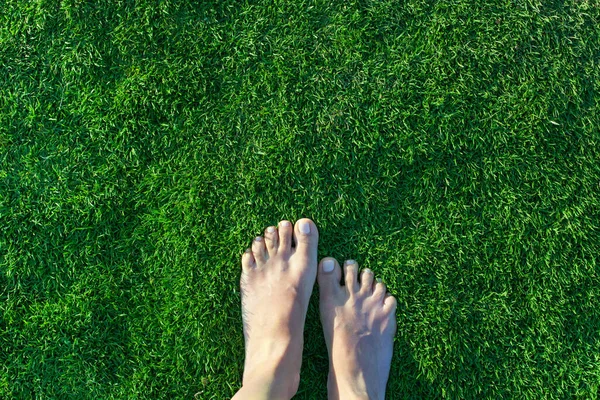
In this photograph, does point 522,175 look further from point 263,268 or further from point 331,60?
point 263,268

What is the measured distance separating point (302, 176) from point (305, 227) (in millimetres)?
250

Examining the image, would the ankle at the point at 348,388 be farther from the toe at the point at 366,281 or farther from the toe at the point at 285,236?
the toe at the point at 285,236

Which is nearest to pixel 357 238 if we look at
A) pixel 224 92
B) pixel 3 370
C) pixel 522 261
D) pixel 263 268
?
pixel 263 268

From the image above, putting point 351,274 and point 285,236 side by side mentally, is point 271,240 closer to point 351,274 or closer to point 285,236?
point 285,236

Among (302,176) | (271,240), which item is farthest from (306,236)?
(302,176)

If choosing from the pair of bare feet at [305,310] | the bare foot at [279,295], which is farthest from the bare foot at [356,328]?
the bare foot at [279,295]

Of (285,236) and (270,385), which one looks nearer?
(270,385)

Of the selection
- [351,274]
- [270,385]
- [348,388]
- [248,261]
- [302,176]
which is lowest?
[348,388]

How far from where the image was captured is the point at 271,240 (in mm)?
2156

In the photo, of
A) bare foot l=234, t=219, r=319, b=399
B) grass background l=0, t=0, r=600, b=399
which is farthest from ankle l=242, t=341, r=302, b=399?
grass background l=0, t=0, r=600, b=399

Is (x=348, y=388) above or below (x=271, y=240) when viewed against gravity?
below

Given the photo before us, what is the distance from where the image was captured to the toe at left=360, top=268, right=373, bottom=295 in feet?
7.08

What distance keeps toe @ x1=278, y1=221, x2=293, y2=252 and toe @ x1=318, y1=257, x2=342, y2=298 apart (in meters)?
0.19

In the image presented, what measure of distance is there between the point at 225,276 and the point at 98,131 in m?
0.95
